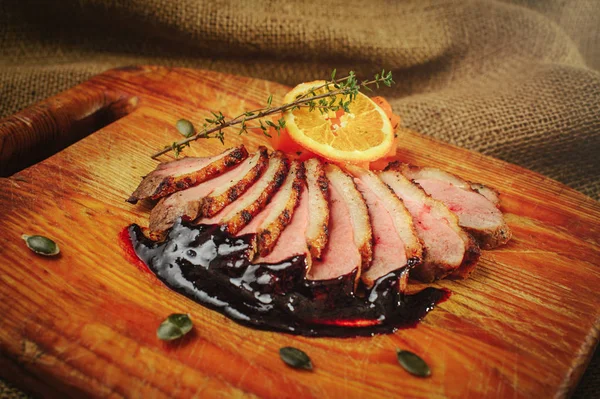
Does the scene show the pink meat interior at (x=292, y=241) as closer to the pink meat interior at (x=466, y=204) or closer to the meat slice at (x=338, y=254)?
the meat slice at (x=338, y=254)

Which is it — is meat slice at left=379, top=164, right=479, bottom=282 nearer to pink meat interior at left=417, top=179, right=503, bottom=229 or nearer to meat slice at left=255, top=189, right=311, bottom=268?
pink meat interior at left=417, top=179, right=503, bottom=229

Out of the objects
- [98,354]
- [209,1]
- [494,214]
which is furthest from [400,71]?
[98,354]

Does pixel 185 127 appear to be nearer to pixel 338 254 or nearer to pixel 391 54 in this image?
pixel 338 254

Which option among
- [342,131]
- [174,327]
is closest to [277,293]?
[174,327]

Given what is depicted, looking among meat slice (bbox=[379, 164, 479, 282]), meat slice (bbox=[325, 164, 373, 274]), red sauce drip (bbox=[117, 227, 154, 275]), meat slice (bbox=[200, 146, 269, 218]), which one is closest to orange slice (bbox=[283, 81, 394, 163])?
meat slice (bbox=[325, 164, 373, 274])

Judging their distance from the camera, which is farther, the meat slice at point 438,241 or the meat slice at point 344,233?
the meat slice at point 438,241

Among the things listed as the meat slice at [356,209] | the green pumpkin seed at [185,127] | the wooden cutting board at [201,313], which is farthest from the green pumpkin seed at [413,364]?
the green pumpkin seed at [185,127]

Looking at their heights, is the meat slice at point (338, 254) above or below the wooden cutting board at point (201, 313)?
above
